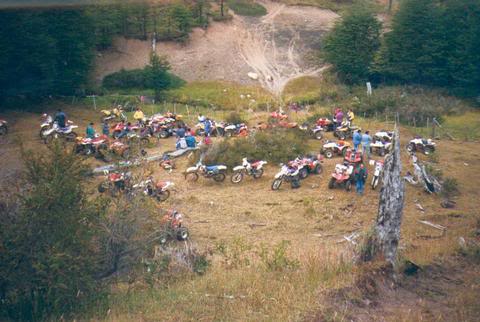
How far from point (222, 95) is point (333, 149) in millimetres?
14422

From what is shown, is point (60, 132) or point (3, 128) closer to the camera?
point (60, 132)

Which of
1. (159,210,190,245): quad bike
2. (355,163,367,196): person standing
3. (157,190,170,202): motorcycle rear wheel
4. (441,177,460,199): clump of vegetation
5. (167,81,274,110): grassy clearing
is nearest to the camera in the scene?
(159,210,190,245): quad bike

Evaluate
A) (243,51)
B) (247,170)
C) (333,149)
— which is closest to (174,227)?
(247,170)

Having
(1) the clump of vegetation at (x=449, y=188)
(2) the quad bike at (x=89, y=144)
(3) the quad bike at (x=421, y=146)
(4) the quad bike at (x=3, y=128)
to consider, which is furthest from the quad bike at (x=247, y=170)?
(4) the quad bike at (x=3, y=128)

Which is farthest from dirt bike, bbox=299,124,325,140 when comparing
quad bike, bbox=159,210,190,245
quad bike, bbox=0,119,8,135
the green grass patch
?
the green grass patch

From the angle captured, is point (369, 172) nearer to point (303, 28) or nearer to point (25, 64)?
point (25, 64)

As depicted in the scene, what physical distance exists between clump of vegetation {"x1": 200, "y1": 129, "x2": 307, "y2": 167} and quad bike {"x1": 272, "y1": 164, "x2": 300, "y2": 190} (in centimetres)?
213

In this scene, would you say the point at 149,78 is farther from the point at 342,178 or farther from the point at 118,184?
the point at 118,184

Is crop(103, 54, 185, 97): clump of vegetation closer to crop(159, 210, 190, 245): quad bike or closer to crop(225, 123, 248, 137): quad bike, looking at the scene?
crop(225, 123, 248, 137): quad bike

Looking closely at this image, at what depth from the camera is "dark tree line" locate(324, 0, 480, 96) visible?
113ft

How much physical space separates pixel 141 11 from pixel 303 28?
42.3 feet

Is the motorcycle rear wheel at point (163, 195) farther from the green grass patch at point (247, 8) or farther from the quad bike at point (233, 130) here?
the green grass patch at point (247, 8)

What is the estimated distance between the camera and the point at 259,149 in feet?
70.0

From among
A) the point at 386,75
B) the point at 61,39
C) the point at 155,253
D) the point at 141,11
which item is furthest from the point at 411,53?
the point at 155,253
